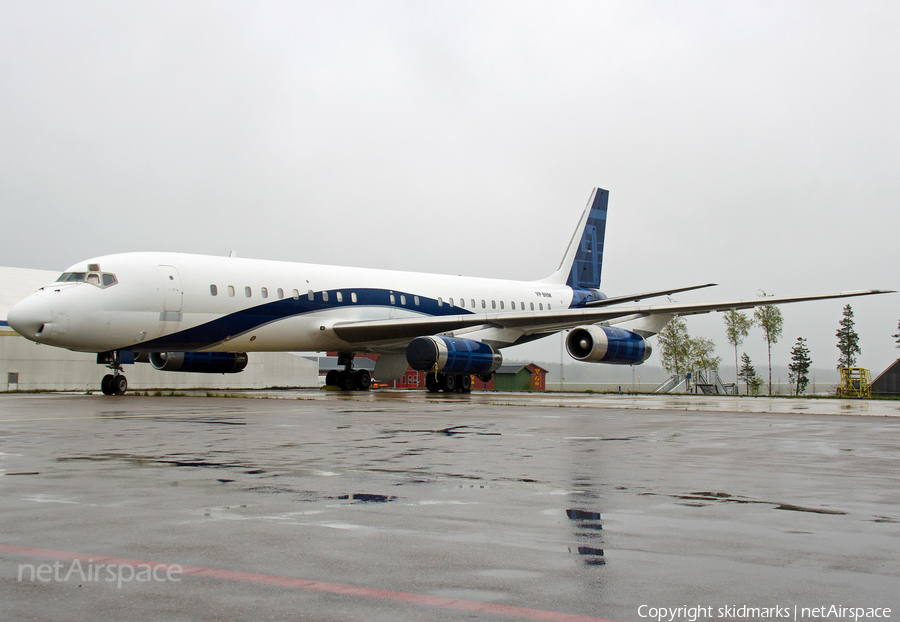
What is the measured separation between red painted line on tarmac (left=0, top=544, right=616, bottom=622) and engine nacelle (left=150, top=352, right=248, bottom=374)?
952 inches

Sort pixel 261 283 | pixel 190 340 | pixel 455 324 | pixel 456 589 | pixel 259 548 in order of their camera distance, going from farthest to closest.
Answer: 1. pixel 455 324
2. pixel 261 283
3. pixel 190 340
4. pixel 259 548
5. pixel 456 589

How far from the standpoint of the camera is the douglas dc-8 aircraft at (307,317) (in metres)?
20.9

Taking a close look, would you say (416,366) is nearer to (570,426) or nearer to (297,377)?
(570,426)

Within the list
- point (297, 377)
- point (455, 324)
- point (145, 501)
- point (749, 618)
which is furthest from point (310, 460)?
point (297, 377)

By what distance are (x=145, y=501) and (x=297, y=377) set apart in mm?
40967

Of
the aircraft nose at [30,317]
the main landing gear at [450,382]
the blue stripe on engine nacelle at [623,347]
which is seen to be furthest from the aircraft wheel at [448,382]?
the aircraft nose at [30,317]

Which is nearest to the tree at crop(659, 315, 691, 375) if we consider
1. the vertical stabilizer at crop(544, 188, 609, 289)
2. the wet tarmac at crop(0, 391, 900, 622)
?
the vertical stabilizer at crop(544, 188, 609, 289)

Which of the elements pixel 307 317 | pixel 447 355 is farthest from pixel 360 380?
pixel 447 355

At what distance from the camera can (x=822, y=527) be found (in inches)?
188

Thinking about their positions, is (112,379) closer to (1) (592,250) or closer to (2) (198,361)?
(2) (198,361)

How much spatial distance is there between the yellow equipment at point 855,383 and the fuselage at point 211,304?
23.1m

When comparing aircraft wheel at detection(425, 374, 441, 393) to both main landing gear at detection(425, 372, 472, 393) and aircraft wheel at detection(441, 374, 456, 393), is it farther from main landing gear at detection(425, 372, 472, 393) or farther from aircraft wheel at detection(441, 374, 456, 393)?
aircraft wheel at detection(441, 374, 456, 393)

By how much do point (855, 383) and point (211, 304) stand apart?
3797 cm

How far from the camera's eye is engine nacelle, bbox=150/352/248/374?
88.8 ft
